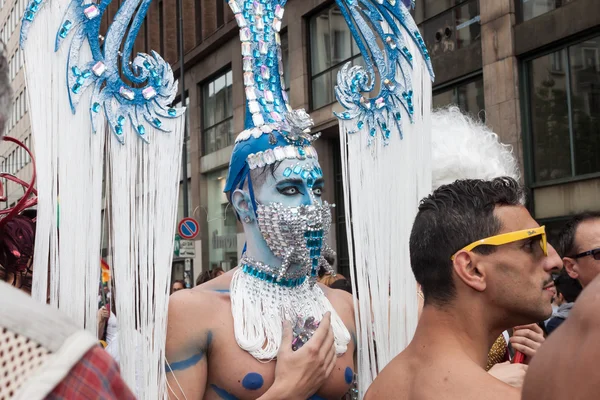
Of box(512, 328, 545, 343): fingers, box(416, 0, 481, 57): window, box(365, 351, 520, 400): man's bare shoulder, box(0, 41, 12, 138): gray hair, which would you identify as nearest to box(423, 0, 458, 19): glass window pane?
box(416, 0, 481, 57): window

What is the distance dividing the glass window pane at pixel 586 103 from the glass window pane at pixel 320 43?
5468 mm

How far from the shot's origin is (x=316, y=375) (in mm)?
2314

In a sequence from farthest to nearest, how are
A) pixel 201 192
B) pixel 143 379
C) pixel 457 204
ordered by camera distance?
1. pixel 201 192
2. pixel 143 379
3. pixel 457 204

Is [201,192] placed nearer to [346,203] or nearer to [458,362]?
[346,203]

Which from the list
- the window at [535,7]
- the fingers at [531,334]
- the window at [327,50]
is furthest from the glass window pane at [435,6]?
the fingers at [531,334]

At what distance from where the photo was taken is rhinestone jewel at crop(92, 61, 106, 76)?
2.23m

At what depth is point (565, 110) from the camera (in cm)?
962

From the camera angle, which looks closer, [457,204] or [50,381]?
[50,381]

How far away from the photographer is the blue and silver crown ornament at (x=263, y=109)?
2488mm

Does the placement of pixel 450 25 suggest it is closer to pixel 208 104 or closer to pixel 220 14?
pixel 220 14

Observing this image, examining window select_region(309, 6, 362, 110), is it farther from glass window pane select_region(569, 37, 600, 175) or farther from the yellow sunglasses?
the yellow sunglasses

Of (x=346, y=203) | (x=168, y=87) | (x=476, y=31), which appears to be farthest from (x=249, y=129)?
(x=476, y=31)

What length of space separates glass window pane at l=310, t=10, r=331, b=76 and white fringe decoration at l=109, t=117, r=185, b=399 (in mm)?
11635

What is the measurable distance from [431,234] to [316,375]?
2.24 ft
